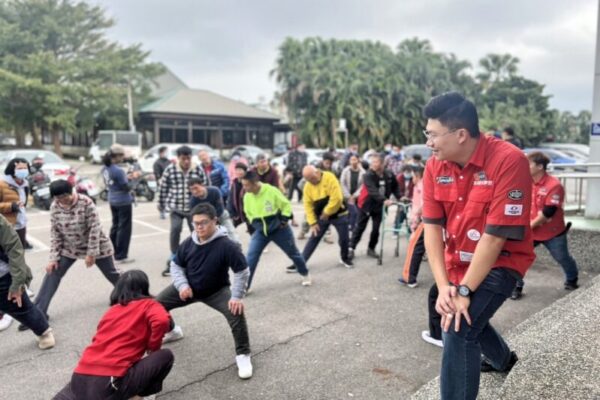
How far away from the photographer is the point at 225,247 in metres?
3.71

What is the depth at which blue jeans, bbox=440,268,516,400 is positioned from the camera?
7.20ft

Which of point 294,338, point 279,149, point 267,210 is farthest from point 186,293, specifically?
point 279,149

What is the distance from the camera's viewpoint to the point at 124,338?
2.70m

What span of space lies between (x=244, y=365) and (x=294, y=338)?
752 millimetres

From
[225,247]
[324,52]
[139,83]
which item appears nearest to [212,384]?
[225,247]

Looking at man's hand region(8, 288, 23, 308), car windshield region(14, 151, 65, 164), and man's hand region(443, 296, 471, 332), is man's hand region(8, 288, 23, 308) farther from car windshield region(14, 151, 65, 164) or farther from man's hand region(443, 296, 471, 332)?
car windshield region(14, 151, 65, 164)

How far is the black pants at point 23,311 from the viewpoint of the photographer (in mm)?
3844

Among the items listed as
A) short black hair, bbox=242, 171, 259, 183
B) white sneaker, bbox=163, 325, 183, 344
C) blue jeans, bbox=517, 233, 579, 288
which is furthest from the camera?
short black hair, bbox=242, 171, 259, 183

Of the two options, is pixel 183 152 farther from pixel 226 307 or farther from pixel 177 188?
pixel 226 307

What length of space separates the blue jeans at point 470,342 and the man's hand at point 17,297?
335 cm

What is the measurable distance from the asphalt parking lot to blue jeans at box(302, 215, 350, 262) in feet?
0.91

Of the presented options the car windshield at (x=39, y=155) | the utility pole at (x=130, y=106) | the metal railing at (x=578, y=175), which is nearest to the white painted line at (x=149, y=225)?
the car windshield at (x=39, y=155)

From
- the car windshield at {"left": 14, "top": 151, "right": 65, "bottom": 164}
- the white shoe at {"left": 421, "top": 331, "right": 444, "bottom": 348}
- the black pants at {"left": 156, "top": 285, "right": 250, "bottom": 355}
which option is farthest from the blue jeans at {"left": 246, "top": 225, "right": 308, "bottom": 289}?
the car windshield at {"left": 14, "top": 151, "right": 65, "bottom": 164}

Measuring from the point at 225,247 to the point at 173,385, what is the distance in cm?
109
